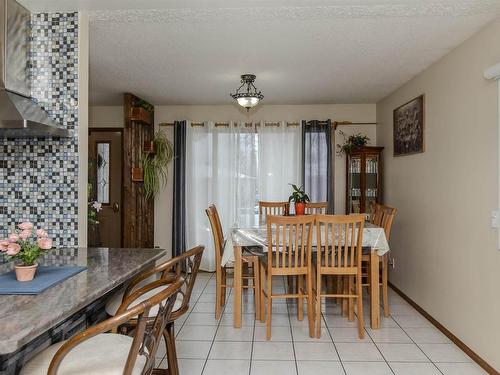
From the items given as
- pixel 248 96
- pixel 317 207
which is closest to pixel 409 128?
pixel 317 207

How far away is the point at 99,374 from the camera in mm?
1445

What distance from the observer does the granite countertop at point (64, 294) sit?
1.29 m

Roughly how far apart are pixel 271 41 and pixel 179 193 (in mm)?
3145

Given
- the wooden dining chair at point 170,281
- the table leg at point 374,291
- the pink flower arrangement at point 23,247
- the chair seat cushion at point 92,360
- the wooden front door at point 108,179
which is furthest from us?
the wooden front door at point 108,179

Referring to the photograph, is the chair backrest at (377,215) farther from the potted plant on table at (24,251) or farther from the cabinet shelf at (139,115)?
the potted plant on table at (24,251)

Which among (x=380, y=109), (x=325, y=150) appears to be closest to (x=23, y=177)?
(x=325, y=150)

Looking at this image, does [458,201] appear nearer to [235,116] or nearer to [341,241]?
[341,241]

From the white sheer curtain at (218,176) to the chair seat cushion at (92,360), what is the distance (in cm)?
438

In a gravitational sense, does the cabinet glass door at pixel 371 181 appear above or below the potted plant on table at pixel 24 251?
above

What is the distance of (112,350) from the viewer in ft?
5.24

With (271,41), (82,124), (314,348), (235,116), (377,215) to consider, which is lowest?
(314,348)

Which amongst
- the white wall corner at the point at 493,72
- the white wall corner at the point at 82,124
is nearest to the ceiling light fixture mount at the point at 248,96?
the white wall corner at the point at 82,124

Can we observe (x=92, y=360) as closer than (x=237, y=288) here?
Yes

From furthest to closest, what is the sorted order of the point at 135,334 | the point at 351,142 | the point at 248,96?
the point at 351,142 < the point at 248,96 < the point at 135,334
